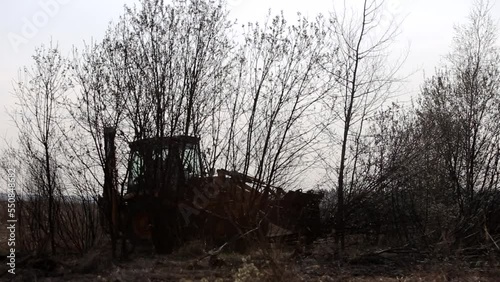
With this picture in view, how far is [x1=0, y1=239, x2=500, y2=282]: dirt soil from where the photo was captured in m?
7.19

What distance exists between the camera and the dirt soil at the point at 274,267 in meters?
7.19

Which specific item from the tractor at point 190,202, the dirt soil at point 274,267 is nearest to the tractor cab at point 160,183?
the tractor at point 190,202

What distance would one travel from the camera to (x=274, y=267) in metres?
6.54

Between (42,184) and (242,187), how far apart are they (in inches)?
166

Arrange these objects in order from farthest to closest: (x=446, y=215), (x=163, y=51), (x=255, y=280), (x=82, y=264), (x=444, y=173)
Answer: (x=444, y=173)
(x=446, y=215)
(x=163, y=51)
(x=82, y=264)
(x=255, y=280)

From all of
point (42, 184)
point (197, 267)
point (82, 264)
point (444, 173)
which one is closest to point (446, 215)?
point (444, 173)

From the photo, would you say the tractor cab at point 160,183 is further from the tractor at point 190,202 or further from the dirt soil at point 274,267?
the dirt soil at point 274,267

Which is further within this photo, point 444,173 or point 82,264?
point 444,173

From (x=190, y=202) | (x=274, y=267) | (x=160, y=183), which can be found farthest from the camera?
(x=190, y=202)

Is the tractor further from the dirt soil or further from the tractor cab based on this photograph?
the dirt soil

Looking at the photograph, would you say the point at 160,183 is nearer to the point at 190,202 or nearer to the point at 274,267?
the point at 190,202

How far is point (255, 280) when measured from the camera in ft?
21.0

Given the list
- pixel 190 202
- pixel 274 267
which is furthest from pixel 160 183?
pixel 274 267

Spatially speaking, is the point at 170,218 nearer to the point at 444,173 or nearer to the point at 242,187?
the point at 242,187
